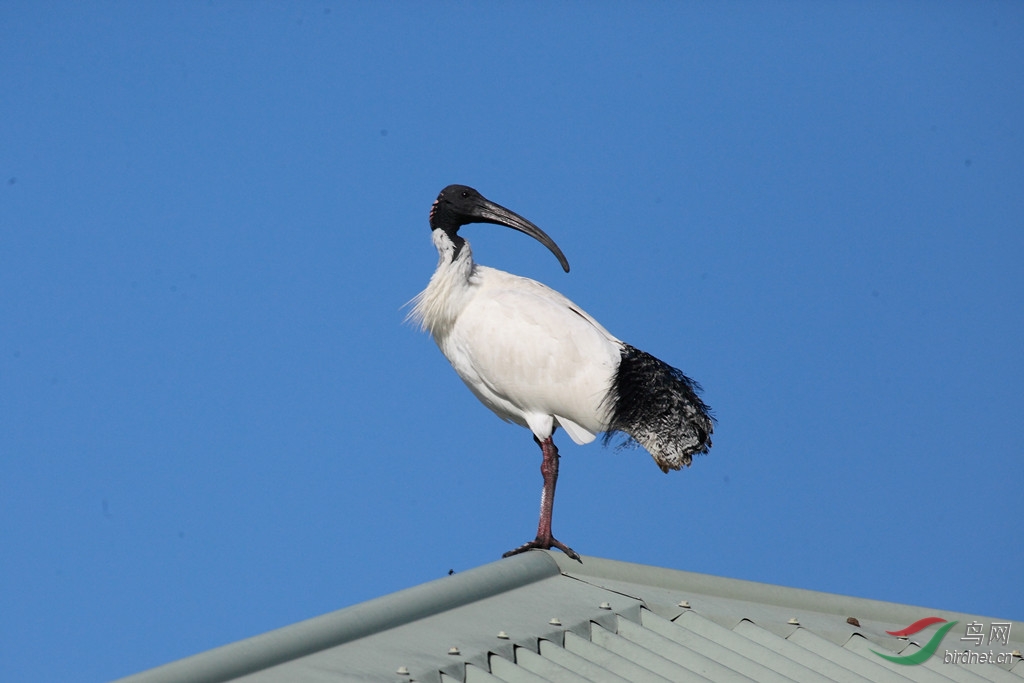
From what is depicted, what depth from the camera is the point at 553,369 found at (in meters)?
8.77

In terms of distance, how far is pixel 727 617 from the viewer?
688 centimetres

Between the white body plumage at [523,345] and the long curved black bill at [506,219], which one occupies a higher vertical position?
the long curved black bill at [506,219]

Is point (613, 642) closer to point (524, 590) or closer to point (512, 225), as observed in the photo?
point (524, 590)

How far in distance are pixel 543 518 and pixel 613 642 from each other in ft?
6.57

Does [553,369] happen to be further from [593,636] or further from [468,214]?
[593,636]

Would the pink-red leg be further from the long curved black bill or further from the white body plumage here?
the long curved black bill

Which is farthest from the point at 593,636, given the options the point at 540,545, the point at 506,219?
the point at 506,219

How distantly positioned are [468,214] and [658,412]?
5.94 feet

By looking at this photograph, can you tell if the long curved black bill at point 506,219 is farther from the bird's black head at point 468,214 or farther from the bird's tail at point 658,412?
the bird's tail at point 658,412

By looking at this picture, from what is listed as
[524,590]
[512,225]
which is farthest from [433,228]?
[524,590]

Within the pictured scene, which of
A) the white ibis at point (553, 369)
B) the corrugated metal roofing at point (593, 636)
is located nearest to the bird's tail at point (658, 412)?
the white ibis at point (553, 369)

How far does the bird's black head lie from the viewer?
30.6ft

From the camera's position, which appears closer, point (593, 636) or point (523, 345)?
point (593, 636)

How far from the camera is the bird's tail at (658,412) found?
8.71 metres
